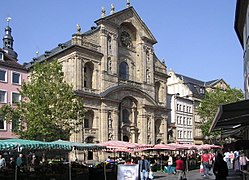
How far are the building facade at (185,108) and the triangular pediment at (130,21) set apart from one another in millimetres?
16890

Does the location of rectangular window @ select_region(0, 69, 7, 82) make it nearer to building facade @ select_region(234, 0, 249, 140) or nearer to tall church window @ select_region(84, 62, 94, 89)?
tall church window @ select_region(84, 62, 94, 89)

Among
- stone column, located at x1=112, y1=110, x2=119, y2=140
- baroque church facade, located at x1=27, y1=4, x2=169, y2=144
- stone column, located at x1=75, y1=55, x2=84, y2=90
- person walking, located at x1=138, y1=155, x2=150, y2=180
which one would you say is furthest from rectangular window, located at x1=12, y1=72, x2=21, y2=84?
person walking, located at x1=138, y1=155, x2=150, y2=180

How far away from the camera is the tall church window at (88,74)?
57.4 meters

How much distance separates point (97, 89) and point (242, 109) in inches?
1816

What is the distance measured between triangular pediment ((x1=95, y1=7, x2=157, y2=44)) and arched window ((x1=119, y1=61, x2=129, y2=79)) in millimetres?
6067

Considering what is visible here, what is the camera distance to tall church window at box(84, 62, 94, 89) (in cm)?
5738

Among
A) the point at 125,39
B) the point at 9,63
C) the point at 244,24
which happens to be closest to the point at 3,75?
the point at 9,63

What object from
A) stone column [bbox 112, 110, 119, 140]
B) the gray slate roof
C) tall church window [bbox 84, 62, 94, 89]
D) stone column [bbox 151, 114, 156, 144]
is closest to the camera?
tall church window [bbox 84, 62, 94, 89]

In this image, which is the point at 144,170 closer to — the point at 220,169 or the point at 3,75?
the point at 220,169

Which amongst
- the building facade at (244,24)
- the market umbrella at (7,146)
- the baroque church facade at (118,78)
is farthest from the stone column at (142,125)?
the market umbrella at (7,146)

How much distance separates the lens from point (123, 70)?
63250mm

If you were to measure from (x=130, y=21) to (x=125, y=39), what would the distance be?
2986mm

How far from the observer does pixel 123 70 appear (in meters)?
63.2

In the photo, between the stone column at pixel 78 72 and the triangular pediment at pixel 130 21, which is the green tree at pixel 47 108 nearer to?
the stone column at pixel 78 72
